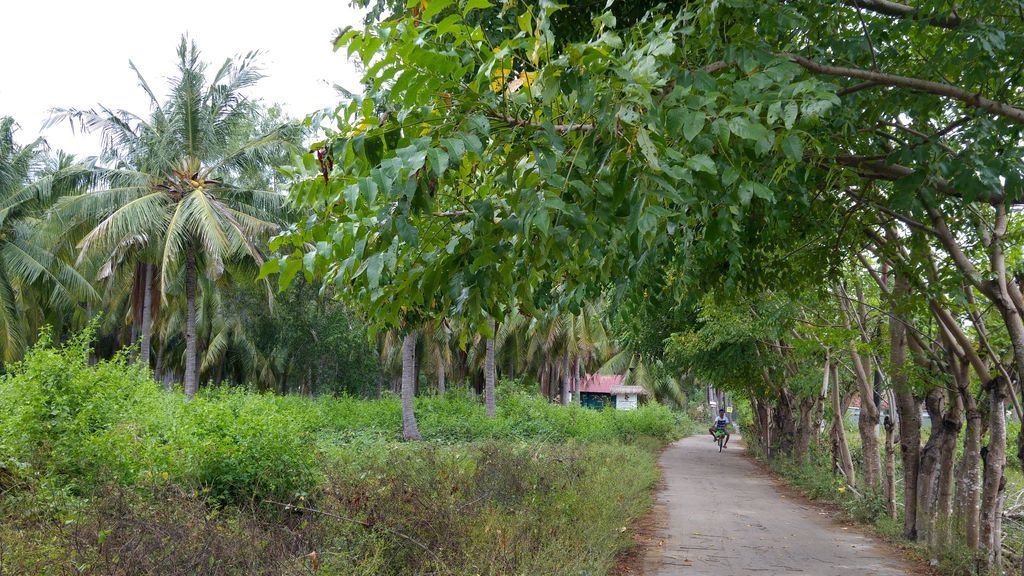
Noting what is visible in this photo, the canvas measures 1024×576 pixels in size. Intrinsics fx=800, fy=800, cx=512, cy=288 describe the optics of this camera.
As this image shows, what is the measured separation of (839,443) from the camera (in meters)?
16.3

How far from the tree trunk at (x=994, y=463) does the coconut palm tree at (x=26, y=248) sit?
71.5ft

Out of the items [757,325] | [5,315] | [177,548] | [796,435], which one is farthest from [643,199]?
[5,315]

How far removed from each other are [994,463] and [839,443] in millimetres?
9085

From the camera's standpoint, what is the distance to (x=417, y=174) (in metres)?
2.76

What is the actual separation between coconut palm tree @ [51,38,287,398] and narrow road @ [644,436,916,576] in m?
13.1

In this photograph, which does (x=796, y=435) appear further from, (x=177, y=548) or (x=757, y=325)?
(x=177, y=548)

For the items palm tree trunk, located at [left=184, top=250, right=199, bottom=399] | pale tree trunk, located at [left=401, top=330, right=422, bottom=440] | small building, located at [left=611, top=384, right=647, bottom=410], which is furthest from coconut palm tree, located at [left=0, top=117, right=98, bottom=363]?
small building, located at [left=611, top=384, right=647, bottom=410]

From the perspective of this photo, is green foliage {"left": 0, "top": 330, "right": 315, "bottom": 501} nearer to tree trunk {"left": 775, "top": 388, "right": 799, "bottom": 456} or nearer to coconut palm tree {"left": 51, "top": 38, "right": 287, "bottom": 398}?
coconut palm tree {"left": 51, "top": 38, "right": 287, "bottom": 398}

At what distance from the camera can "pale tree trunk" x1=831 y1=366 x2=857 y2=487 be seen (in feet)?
48.1

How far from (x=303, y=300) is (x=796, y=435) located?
19.4 m

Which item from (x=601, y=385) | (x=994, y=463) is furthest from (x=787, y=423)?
(x=601, y=385)

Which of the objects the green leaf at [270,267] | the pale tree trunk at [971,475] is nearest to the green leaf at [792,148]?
the green leaf at [270,267]

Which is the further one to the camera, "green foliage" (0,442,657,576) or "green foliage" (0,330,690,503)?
"green foliage" (0,330,690,503)

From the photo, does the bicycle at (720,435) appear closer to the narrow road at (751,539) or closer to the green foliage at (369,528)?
the narrow road at (751,539)
